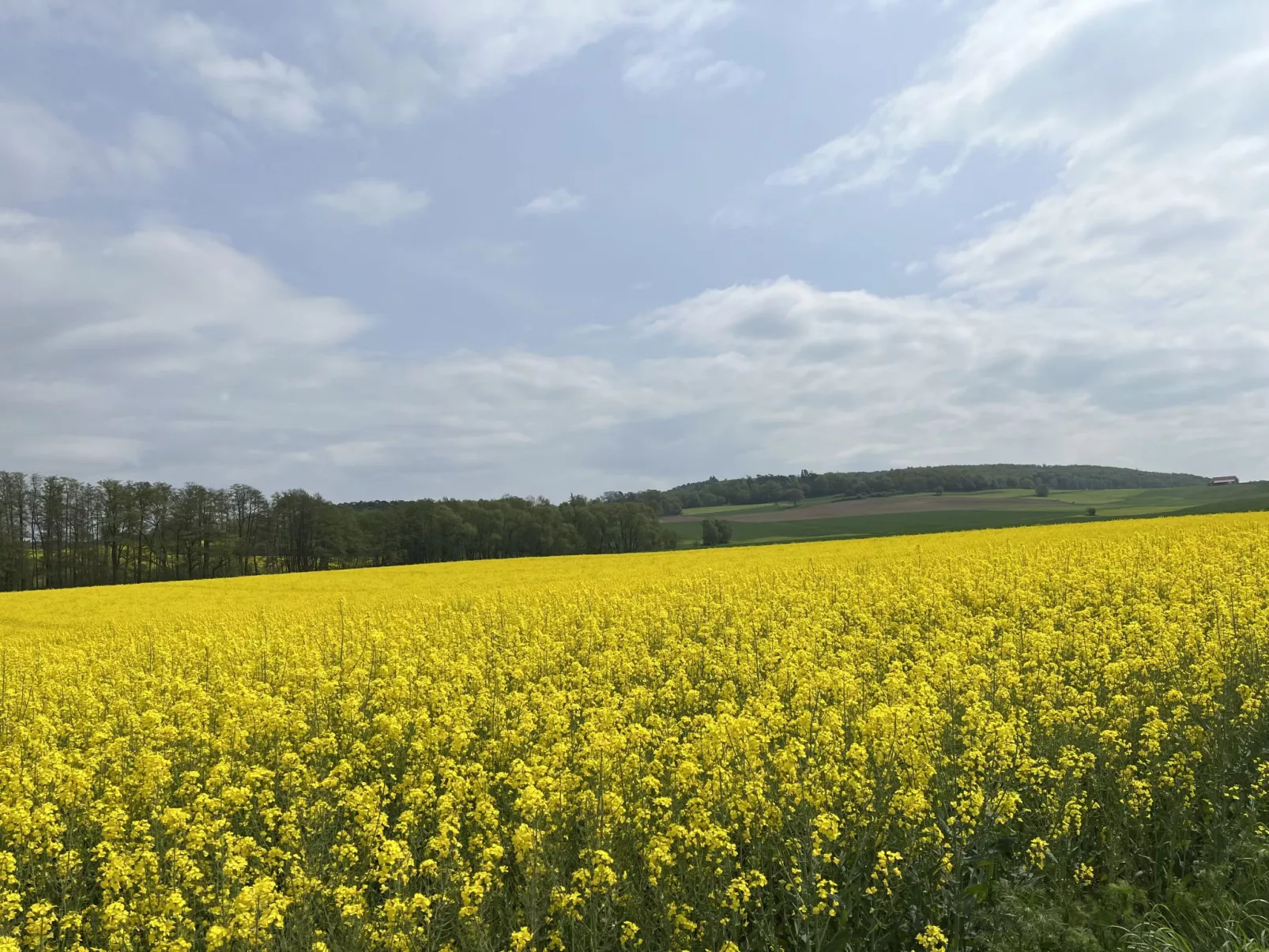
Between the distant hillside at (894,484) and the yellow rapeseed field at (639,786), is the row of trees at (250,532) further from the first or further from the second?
the yellow rapeseed field at (639,786)

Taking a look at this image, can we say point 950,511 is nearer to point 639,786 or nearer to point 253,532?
point 253,532

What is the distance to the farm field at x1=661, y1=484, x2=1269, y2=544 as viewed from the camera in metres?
66.2

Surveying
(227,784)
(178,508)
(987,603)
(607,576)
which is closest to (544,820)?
(227,784)

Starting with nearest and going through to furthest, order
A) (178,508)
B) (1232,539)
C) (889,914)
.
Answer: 1. (889,914)
2. (1232,539)
3. (178,508)

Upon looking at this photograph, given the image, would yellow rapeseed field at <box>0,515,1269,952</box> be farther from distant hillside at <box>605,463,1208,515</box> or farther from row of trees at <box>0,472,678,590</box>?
distant hillside at <box>605,463,1208,515</box>

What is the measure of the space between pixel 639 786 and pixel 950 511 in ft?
258

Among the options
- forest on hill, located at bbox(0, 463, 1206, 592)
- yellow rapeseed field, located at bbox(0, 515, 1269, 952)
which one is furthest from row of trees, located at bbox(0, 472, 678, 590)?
yellow rapeseed field, located at bbox(0, 515, 1269, 952)

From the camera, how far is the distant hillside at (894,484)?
109 m

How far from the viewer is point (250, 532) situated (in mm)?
71062

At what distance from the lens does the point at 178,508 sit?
6525cm

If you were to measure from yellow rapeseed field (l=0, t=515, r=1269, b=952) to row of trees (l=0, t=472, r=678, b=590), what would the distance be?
60.0m

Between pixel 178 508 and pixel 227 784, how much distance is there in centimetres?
6870

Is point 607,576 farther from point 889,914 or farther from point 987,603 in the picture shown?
point 889,914

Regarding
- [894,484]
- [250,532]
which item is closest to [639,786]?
[250,532]
